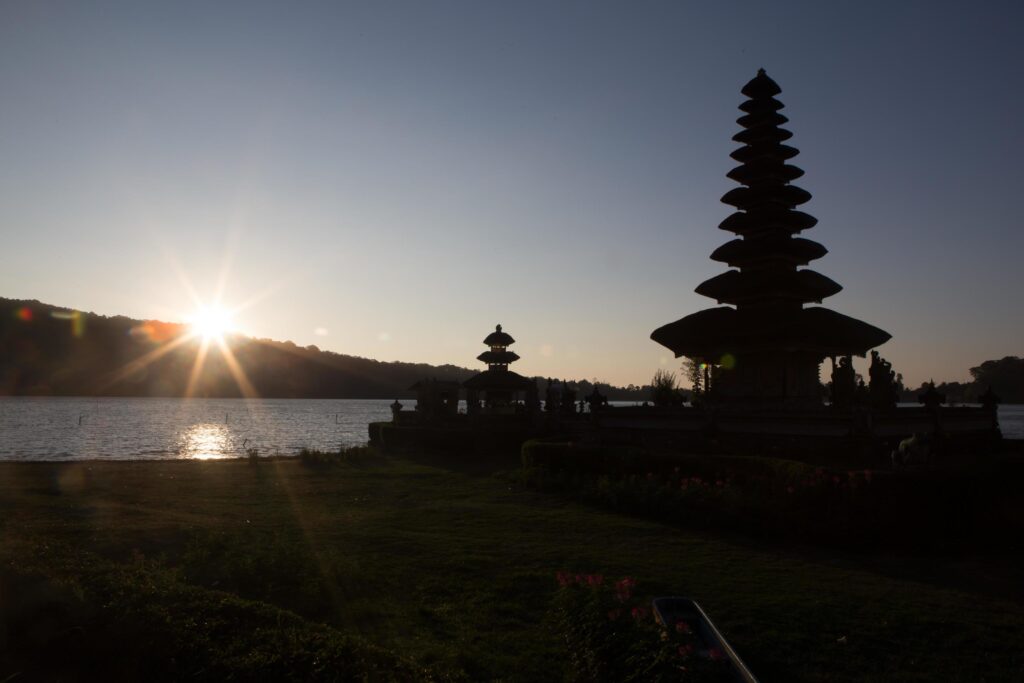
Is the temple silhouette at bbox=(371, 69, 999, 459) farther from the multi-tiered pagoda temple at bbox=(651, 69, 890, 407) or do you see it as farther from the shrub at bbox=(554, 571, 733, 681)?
the shrub at bbox=(554, 571, 733, 681)

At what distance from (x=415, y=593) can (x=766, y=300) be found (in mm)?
24409

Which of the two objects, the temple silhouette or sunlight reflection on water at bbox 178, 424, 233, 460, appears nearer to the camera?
the temple silhouette

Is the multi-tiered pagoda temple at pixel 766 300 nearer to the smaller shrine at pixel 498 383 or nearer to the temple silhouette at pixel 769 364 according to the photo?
the temple silhouette at pixel 769 364

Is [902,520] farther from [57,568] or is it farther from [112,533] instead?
[112,533]

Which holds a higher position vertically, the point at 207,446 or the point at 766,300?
the point at 766,300

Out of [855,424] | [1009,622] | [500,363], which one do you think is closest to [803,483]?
[1009,622]

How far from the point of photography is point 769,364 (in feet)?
96.5

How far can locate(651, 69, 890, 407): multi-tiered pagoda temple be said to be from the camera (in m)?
28.4

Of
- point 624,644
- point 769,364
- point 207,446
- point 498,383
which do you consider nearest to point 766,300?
point 769,364

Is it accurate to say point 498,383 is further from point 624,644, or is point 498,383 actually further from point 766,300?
point 624,644

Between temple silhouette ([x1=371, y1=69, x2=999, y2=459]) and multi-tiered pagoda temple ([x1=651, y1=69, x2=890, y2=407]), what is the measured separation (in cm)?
5

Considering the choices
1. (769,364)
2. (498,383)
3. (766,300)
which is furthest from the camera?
(498,383)

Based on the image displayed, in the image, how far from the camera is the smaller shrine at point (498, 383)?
4675 centimetres

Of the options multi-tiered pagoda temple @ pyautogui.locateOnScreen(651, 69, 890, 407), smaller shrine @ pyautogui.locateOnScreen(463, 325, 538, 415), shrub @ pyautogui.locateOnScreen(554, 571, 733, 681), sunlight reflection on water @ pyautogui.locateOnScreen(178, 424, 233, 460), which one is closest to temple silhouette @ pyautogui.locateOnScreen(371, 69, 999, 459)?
multi-tiered pagoda temple @ pyautogui.locateOnScreen(651, 69, 890, 407)
